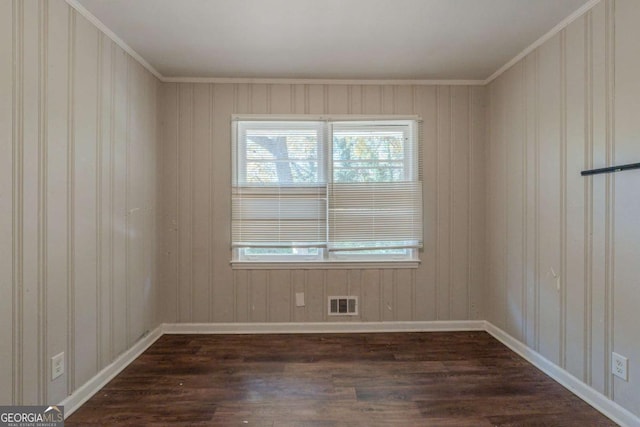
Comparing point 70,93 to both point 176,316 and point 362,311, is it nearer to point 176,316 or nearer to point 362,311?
point 176,316

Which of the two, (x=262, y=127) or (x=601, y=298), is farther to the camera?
(x=262, y=127)

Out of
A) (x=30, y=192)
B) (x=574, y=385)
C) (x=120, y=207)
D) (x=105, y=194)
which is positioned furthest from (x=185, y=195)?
(x=574, y=385)

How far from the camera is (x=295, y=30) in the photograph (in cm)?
217

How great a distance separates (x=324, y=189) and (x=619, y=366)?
2.33 m

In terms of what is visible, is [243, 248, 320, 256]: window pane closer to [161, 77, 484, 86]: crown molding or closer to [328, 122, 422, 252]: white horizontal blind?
[328, 122, 422, 252]: white horizontal blind

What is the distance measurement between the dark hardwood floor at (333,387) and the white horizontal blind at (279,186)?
38.4 inches

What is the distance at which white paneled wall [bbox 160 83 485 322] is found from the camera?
117 inches

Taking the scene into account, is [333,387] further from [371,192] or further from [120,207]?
[120,207]

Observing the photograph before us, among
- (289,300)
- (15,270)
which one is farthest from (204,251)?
(15,270)

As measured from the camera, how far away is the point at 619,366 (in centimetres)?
173

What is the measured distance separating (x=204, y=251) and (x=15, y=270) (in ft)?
4.97

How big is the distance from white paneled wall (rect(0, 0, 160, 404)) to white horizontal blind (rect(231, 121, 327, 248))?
857 mm

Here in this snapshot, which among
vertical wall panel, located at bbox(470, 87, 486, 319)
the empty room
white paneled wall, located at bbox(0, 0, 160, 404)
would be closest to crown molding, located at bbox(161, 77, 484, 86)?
the empty room

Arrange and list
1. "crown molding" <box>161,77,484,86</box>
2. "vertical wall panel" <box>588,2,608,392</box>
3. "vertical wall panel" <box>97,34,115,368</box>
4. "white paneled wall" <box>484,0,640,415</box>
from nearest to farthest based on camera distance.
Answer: "white paneled wall" <box>484,0,640,415</box>
"vertical wall panel" <box>588,2,608,392</box>
"vertical wall panel" <box>97,34,115,368</box>
"crown molding" <box>161,77,484,86</box>
